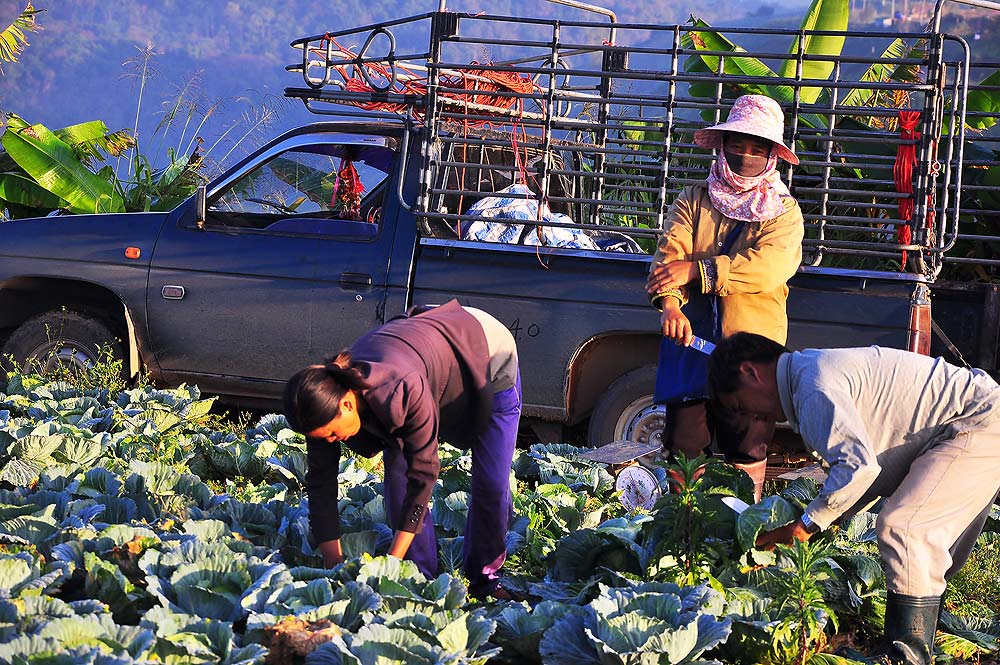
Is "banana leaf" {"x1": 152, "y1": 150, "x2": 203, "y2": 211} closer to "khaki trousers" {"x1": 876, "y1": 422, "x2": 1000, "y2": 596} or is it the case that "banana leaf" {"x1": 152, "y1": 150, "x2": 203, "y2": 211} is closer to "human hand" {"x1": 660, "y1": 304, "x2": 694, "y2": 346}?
"human hand" {"x1": 660, "y1": 304, "x2": 694, "y2": 346}

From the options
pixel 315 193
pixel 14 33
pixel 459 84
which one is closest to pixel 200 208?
pixel 315 193

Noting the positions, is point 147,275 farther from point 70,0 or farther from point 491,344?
point 70,0

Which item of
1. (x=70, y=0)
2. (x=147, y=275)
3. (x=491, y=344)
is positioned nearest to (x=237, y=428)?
(x=147, y=275)

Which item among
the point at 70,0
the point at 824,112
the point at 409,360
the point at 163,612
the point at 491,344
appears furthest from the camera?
the point at 70,0

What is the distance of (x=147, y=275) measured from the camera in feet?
22.7

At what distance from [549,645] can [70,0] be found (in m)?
96.3

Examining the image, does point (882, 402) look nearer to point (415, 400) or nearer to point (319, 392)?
point (415, 400)

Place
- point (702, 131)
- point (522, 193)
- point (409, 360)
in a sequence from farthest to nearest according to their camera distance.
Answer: point (522, 193) < point (702, 131) < point (409, 360)

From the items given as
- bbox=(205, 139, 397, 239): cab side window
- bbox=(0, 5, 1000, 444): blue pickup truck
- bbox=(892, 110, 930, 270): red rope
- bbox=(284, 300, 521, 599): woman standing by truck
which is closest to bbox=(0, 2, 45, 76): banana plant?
bbox=(0, 5, 1000, 444): blue pickup truck

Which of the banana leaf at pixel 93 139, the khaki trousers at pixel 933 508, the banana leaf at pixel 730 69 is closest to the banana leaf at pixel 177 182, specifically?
the banana leaf at pixel 93 139

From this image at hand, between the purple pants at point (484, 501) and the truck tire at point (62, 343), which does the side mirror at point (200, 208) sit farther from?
the purple pants at point (484, 501)

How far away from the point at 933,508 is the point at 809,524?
43 centimetres

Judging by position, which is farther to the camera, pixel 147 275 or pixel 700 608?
pixel 147 275

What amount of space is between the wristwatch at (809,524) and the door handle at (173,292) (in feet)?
14.6
